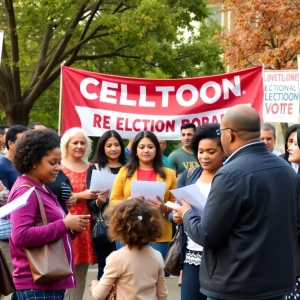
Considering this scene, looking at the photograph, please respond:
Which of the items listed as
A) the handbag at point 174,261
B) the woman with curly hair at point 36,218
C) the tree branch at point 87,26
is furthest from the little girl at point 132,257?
the tree branch at point 87,26

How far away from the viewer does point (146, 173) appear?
809 centimetres

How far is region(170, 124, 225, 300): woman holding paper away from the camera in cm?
625

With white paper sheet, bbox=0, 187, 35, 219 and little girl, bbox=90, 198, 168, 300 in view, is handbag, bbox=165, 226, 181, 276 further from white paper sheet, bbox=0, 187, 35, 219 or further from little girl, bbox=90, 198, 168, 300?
white paper sheet, bbox=0, 187, 35, 219

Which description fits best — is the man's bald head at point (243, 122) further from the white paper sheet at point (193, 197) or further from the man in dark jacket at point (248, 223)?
the white paper sheet at point (193, 197)

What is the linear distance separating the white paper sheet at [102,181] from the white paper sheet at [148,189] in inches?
23.2

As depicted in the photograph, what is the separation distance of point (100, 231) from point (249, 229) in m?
3.73

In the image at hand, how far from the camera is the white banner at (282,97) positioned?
36.6 feet

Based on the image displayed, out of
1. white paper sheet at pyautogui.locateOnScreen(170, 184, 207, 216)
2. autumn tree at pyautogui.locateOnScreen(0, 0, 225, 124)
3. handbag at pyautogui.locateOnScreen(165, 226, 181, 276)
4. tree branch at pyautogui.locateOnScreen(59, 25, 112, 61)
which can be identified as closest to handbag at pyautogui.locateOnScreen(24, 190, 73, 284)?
white paper sheet at pyautogui.locateOnScreen(170, 184, 207, 216)

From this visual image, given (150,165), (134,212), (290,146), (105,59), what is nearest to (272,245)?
(134,212)

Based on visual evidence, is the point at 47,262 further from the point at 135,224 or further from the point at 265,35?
the point at 265,35

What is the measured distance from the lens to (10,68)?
77.9 feet

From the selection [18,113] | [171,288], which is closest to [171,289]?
[171,288]

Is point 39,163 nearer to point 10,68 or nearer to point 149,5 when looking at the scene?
point 149,5

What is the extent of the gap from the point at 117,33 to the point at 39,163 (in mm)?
15734
